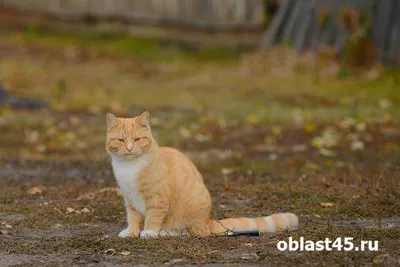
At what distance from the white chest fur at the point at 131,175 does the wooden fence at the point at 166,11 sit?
42.2 feet

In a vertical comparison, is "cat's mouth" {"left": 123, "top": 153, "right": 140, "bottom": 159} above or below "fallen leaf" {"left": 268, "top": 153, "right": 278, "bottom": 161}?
above

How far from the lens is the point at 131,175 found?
664 cm

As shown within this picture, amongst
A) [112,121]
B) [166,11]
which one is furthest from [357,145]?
[166,11]

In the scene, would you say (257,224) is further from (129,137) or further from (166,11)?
(166,11)

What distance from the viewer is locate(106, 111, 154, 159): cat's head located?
664 cm

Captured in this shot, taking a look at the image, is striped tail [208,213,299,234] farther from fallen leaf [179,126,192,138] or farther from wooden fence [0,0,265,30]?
wooden fence [0,0,265,30]

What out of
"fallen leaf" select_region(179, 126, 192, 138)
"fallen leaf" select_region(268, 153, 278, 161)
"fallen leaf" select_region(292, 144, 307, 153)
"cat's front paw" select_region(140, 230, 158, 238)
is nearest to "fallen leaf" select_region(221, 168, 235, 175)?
"fallen leaf" select_region(268, 153, 278, 161)

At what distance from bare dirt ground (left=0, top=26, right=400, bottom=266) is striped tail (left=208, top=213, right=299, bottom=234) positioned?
16 centimetres

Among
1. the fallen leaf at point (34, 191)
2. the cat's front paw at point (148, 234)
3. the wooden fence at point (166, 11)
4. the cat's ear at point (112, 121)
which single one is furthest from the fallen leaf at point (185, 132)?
the wooden fence at point (166, 11)

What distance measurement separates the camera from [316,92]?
15391mm

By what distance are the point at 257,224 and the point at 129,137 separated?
1.15m

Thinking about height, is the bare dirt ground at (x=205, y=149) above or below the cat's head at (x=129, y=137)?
below

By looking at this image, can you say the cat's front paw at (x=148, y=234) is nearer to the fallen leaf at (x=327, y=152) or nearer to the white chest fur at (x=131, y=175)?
the white chest fur at (x=131, y=175)

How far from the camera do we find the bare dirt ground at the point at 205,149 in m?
6.36
